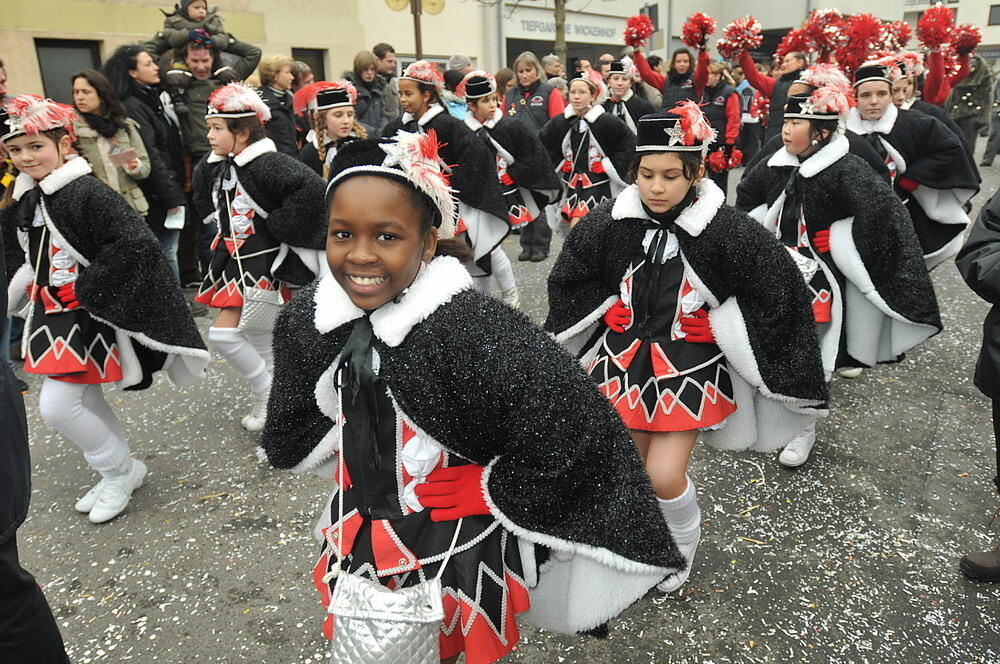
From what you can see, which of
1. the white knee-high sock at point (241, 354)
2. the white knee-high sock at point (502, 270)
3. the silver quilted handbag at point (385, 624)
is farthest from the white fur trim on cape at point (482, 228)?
the silver quilted handbag at point (385, 624)

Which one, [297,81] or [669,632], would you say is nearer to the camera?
[669,632]

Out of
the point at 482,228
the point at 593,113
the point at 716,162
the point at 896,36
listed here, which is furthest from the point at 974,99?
the point at 482,228

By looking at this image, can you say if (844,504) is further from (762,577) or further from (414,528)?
(414,528)

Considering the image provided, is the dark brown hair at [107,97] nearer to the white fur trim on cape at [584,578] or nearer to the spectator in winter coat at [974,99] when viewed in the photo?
the white fur trim on cape at [584,578]

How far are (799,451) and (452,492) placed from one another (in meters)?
2.62

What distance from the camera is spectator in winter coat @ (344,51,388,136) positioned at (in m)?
8.56

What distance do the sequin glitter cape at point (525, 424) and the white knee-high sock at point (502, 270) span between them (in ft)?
13.7

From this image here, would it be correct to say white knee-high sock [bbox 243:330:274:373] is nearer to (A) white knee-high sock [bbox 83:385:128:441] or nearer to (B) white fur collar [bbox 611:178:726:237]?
(A) white knee-high sock [bbox 83:385:128:441]

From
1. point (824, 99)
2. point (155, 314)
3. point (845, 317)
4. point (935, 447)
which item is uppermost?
point (824, 99)

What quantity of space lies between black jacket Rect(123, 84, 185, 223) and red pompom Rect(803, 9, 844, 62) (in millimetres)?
5388

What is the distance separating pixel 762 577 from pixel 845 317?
4.78 ft

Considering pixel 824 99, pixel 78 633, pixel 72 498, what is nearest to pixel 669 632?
pixel 78 633

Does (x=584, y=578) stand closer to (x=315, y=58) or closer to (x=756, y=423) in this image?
(x=756, y=423)

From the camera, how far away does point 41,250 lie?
3350 mm
